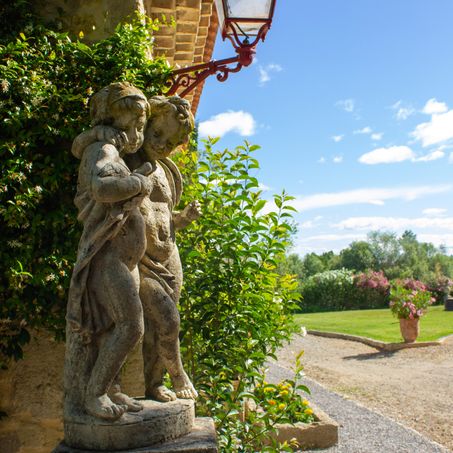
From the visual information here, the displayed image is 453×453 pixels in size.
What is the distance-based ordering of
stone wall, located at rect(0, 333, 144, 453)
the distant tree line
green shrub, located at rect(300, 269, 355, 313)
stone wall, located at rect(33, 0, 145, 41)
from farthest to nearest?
the distant tree line → green shrub, located at rect(300, 269, 355, 313) → stone wall, located at rect(33, 0, 145, 41) → stone wall, located at rect(0, 333, 144, 453)

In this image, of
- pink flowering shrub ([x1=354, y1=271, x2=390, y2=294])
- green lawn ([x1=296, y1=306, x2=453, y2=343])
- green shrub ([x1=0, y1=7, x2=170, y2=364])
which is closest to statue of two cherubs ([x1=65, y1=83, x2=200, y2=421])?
green shrub ([x1=0, y1=7, x2=170, y2=364])

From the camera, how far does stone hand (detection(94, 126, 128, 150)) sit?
95.9 inches

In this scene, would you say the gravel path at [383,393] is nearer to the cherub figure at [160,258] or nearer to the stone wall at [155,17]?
the cherub figure at [160,258]

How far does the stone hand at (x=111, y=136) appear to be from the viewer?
2.44m

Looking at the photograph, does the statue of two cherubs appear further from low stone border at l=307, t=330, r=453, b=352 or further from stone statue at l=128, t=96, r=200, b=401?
low stone border at l=307, t=330, r=453, b=352

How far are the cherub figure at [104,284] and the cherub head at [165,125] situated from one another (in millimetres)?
336

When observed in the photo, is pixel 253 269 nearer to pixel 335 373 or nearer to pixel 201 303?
pixel 201 303

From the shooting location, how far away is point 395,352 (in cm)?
1184

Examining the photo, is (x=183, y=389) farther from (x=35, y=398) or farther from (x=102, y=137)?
(x=35, y=398)

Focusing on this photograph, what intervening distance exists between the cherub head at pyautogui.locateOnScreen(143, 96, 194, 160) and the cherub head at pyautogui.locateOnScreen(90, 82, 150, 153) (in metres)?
0.13

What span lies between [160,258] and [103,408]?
0.79 meters

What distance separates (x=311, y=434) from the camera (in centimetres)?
578

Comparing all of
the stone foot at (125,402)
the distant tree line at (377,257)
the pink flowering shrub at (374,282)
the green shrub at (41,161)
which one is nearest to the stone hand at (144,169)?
the stone foot at (125,402)

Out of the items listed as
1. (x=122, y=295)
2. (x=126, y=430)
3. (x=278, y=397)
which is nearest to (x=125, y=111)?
(x=122, y=295)
